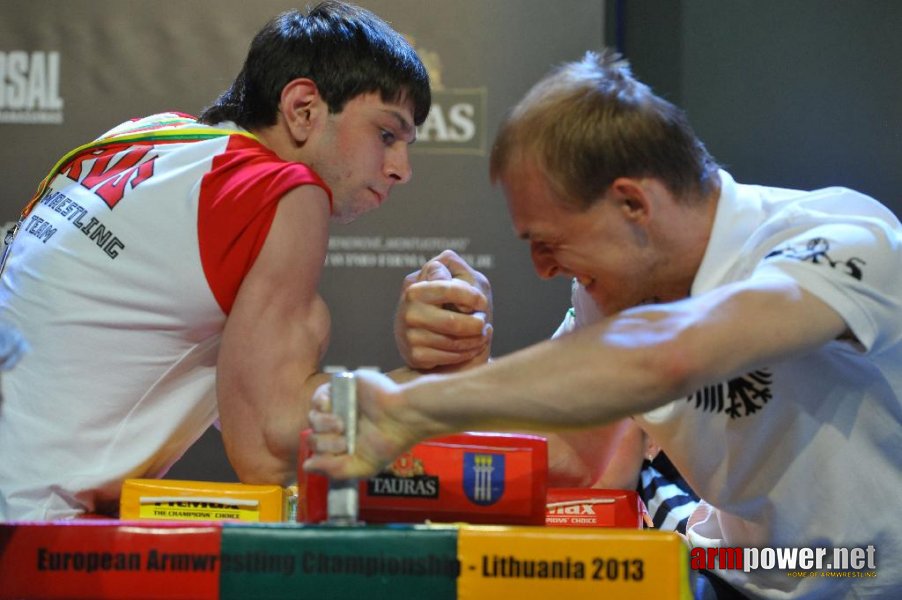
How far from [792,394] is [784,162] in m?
1.86

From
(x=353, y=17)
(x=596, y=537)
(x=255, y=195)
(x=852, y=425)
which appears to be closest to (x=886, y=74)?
(x=353, y=17)

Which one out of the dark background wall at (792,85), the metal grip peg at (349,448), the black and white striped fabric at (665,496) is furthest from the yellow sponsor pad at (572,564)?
the dark background wall at (792,85)

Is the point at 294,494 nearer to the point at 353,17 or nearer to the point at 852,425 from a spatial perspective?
the point at 852,425

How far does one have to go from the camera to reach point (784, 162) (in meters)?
3.05

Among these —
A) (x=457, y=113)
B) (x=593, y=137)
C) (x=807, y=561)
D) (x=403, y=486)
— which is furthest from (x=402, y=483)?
(x=457, y=113)

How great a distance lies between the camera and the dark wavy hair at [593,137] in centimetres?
129

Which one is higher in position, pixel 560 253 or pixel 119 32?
pixel 119 32

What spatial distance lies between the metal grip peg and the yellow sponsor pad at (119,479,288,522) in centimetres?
39

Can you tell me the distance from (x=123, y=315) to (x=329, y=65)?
1.95 ft

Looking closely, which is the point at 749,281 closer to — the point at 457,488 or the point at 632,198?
the point at 632,198

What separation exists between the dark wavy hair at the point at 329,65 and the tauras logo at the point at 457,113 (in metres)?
0.84

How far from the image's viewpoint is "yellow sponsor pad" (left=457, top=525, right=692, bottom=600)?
3.12ft

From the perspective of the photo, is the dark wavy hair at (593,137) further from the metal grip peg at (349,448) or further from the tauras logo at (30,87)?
the tauras logo at (30,87)

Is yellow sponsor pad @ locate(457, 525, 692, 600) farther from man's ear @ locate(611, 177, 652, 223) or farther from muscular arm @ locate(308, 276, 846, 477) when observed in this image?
man's ear @ locate(611, 177, 652, 223)
